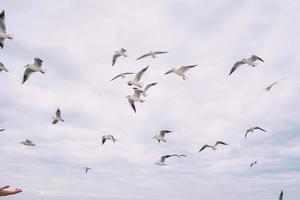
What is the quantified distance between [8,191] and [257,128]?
59034 millimetres

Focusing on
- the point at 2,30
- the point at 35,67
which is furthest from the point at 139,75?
the point at 2,30

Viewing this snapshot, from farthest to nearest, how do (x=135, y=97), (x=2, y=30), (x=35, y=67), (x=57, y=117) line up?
(x=57, y=117) < (x=135, y=97) < (x=35, y=67) < (x=2, y=30)

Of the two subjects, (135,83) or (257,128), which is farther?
(257,128)

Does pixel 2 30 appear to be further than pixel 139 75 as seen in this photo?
No

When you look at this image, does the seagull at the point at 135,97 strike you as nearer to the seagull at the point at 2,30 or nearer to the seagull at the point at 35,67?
the seagull at the point at 35,67

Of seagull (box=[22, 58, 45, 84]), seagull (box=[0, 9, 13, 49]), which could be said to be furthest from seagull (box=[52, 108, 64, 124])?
seagull (box=[0, 9, 13, 49])

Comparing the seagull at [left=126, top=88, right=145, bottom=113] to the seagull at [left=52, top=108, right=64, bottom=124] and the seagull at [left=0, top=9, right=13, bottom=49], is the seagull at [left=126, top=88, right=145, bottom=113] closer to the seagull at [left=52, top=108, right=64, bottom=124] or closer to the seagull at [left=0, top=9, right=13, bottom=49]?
the seagull at [left=52, top=108, right=64, bottom=124]

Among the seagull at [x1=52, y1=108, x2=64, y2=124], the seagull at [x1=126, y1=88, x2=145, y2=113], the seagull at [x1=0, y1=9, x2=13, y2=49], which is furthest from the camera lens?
the seagull at [x1=52, y1=108, x2=64, y2=124]

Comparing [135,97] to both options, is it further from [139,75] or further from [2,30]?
[2,30]

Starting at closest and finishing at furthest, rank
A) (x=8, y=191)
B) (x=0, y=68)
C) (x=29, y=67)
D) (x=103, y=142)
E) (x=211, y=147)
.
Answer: (x=8, y=191)
(x=0, y=68)
(x=29, y=67)
(x=211, y=147)
(x=103, y=142)

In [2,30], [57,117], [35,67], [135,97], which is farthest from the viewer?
[57,117]

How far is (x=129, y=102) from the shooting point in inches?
2275

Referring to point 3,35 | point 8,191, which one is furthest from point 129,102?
point 8,191

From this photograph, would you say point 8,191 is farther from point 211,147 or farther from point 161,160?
point 161,160
